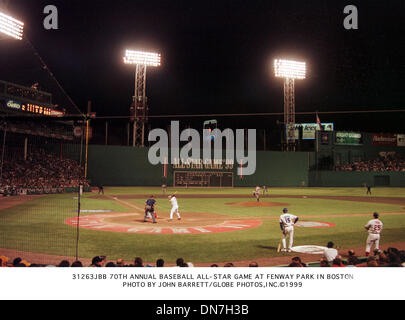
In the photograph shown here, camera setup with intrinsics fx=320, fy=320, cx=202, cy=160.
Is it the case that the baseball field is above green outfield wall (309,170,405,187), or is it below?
below

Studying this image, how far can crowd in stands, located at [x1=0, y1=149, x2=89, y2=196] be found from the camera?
37.7 meters

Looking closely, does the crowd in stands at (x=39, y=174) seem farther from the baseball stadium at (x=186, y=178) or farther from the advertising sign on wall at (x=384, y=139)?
the advertising sign on wall at (x=384, y=139)

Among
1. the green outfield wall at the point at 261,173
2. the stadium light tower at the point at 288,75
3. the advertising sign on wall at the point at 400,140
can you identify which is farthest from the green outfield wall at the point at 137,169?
the advertising sign on wall at the point at 400,140

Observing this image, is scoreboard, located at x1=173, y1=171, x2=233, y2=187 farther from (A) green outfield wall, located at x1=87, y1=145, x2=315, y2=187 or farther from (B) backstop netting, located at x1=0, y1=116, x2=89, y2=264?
(B) backstop netting, located at x1=0, y1=116, x2=89, y2=264

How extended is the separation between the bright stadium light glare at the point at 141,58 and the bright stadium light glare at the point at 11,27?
16706mm

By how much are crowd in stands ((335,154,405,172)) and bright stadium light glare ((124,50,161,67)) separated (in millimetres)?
41503

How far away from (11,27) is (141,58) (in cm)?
1975

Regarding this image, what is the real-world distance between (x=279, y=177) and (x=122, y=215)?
4610cm

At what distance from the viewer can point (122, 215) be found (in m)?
22.0

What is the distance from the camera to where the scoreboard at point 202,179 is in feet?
192

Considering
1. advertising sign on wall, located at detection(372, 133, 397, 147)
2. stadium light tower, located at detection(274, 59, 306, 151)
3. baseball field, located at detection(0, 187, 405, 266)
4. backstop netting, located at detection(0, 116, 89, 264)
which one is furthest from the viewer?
advertising sign on wall, located at detection(372, 133, 397, 147)

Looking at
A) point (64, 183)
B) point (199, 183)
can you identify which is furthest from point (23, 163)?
point (199, 183)

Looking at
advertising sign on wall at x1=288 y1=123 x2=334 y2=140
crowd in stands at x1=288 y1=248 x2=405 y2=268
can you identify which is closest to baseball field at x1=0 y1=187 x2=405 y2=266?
crowd in stands at x1=288 y1=248 x2=405 y2=268

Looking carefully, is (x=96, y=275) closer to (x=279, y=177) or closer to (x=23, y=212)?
(x=23, y=212)
